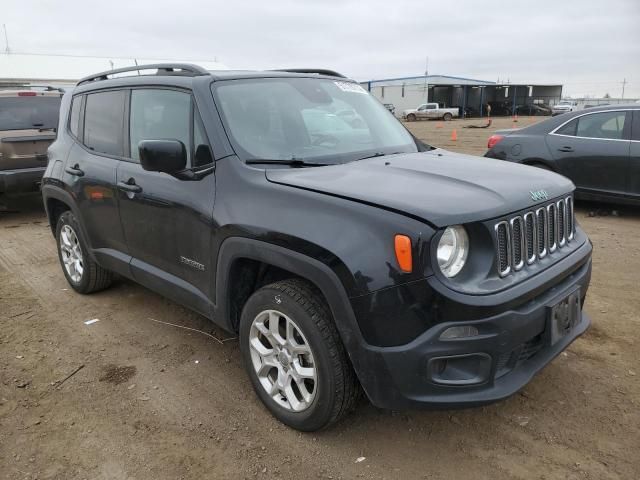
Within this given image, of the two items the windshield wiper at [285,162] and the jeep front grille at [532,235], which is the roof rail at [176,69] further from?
the jeep front grille at [532,235]

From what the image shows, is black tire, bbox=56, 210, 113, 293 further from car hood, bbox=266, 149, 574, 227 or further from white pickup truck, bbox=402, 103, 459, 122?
white pickup truck, bbox=402, 103, 459, 122

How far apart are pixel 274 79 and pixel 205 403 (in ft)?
7.01

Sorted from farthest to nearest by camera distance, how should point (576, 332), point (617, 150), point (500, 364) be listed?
point (617, 150) < point (576, 332) < point (500, 364)

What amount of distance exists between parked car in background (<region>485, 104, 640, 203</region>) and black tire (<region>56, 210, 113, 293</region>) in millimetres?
5903

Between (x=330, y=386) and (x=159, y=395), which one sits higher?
(x=330, y=386)

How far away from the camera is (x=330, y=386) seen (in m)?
2.55

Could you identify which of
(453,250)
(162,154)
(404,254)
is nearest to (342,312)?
(404,254)

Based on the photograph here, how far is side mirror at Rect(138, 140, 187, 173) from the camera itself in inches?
117

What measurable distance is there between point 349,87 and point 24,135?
5.84 meters

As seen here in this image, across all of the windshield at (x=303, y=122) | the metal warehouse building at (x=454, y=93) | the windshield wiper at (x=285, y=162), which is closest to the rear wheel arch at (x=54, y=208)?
the windshield at (x=303, y=122)

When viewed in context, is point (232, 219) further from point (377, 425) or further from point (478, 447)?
point (478, 447)

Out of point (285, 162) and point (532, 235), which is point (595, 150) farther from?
point (285, 162)

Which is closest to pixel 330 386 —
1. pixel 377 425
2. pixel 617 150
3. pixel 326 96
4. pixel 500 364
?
pixel 377 425

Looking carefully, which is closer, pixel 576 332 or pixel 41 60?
pixel 576 332
